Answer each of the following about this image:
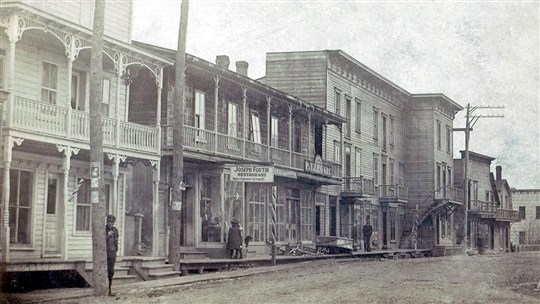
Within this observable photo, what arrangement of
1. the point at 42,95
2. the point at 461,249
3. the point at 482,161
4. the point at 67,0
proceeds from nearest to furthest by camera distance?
the point at 42,95 < the point at 67,0 < the point at 461,249 < the point at 482,161

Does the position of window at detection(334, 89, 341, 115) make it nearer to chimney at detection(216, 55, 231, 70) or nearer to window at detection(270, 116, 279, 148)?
window at detection(270, 116, 279, 148)

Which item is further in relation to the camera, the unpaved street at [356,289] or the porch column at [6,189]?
the porch column at [6,189]

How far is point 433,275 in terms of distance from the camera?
21047 millimetres

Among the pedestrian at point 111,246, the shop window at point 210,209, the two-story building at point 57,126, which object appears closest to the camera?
the pedestrian at point 111,246

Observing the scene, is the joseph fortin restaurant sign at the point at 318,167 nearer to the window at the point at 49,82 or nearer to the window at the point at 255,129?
the window at the point at 255,129

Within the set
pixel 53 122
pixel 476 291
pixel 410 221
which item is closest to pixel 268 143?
pixel 53 122

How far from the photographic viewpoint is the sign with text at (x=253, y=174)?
73.6 feet

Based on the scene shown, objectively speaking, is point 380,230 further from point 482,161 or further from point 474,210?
point 482,161

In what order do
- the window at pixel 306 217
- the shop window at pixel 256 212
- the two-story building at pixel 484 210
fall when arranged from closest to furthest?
the shop window at pixel 256 212
the window at pixel 306 217
the two-story building at pixel 484 210

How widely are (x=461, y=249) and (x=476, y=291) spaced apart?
36.8 meters

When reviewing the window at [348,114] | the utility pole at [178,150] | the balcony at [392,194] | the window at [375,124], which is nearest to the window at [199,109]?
the utility pole at [178,150]

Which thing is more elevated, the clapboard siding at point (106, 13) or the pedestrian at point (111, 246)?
the clapboard siding at point (106, 13)

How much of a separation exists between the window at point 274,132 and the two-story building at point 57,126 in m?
10.6

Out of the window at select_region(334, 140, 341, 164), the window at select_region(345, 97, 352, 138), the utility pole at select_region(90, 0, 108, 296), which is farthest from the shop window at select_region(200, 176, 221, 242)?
the window at select_region(345, 97, 352, 138)
